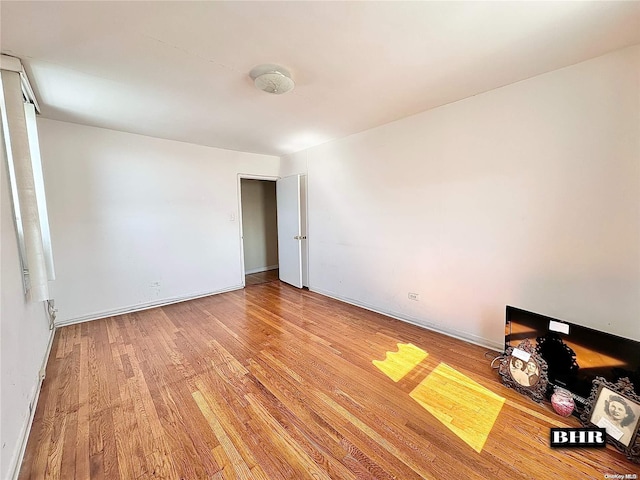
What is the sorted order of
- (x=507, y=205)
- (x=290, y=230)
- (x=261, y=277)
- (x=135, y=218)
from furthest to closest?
1. (x=261, y=277)
2. (x=290, y=230)
3. (x=135, y=218)
4. (x=507, y=205)

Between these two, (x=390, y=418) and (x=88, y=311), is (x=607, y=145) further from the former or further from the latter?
(x=88, y=311)

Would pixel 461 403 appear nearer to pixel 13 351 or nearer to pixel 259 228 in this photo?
pixel 13 351

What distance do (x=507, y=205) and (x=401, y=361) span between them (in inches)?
67.9

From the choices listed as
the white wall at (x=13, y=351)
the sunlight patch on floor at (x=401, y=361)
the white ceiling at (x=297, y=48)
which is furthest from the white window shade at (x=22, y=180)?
the sunlight patch on floor at (x=401, y=361)

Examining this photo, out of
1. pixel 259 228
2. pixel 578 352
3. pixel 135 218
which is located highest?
pixel 135 218

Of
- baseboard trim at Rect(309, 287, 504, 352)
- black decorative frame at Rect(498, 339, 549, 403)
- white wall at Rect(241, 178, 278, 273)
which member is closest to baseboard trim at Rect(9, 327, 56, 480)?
black decorative frame at Rect(498, 339, 549, 403)

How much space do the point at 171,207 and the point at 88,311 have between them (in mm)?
1700

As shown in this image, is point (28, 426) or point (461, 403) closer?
point (28, 426)

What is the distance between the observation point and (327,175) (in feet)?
13.1

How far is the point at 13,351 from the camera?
5.08 ft

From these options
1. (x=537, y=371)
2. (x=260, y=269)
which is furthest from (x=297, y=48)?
(x=260, y=269)

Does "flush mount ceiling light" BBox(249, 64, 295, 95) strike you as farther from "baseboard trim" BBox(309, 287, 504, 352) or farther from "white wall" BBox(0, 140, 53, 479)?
"baseboard trim" BBox(309, 287, 504, 352)

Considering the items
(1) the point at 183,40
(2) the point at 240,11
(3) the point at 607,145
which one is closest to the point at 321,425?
(2) the point at 240,11

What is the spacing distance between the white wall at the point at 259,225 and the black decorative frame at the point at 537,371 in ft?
16.3
